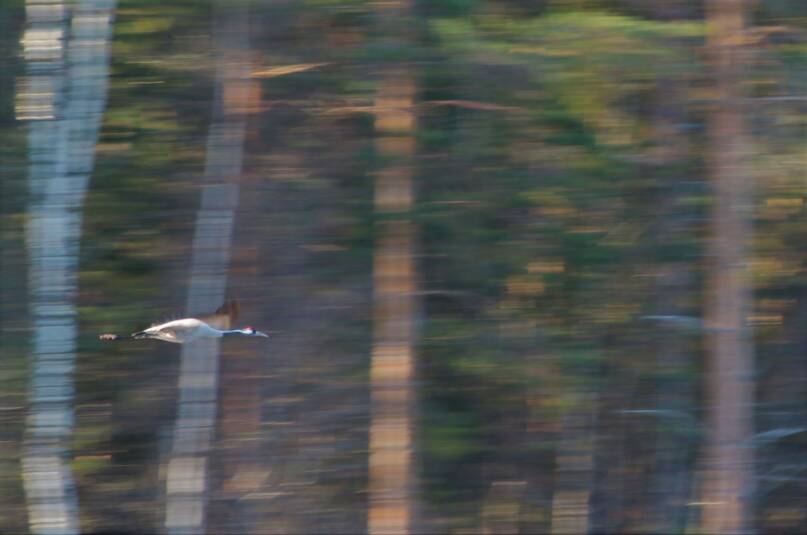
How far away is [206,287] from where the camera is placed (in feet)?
22.6

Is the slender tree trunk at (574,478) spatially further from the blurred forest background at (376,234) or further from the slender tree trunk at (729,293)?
the slender tree trunk at (729,293)

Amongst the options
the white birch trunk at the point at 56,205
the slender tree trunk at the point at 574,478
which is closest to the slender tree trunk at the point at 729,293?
the slender tree trunk at the point at 574,478

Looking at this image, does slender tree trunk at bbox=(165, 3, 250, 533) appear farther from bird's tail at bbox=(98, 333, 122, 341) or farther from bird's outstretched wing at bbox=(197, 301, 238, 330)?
bird's outstretched wing at bbox=(197, 301, 238, 330)

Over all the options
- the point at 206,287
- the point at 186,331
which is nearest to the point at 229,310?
the point at 186,331

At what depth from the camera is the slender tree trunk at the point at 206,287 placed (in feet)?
22.4

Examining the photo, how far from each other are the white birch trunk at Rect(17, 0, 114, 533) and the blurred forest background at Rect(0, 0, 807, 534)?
35mm

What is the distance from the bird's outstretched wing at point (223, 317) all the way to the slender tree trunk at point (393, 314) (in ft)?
3.77

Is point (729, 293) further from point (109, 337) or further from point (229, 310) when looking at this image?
point (109, 337)

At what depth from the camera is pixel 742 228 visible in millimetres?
6758

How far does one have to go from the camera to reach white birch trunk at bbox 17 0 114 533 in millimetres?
5684

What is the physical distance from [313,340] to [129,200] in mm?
1448

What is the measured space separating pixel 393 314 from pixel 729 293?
2.09 meters

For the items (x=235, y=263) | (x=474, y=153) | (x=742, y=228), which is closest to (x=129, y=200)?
(x=235, y=263)

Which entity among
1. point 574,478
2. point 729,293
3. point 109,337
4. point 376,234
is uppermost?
point 376,234
